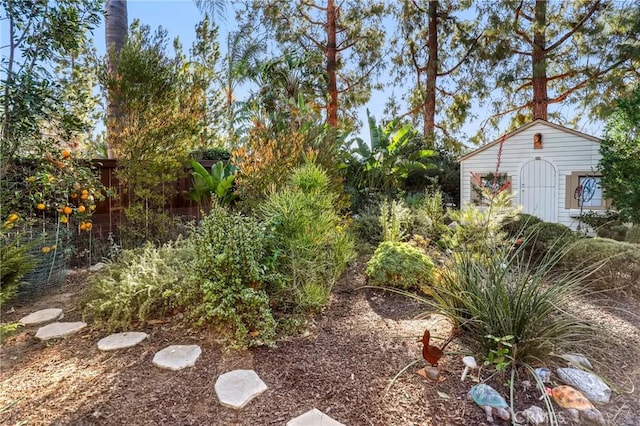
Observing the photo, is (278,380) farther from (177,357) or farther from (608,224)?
(608,224)

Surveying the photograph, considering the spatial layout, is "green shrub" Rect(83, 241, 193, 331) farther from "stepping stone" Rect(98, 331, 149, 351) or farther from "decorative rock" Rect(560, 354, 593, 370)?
"decorative rock" Rect(560, 354, 593, 370)

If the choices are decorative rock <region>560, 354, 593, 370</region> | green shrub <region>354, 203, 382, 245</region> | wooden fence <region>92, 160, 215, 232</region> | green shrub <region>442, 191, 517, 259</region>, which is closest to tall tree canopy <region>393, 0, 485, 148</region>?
green shrub <region>354, 203, 382, 245</region>

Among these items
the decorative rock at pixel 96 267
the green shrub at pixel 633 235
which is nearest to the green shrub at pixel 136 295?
the decorative rock at pixel 96 267

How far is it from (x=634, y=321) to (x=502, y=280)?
173 cm

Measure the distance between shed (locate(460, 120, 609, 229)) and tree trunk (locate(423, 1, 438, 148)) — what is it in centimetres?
267

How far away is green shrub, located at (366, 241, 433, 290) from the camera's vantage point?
124 inches

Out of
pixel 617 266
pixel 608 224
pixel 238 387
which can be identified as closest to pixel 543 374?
pixel 238 387

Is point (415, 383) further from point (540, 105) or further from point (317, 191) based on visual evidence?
point (540, 105)

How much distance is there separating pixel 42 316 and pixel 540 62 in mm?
11032

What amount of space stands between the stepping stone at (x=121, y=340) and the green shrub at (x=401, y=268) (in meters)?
2.01

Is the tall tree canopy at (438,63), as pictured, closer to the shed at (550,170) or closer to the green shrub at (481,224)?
the shed at (550,170)

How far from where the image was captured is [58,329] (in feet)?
Result: 8.18

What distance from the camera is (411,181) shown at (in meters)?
9.68

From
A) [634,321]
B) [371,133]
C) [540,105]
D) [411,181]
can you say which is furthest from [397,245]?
[540,105]
